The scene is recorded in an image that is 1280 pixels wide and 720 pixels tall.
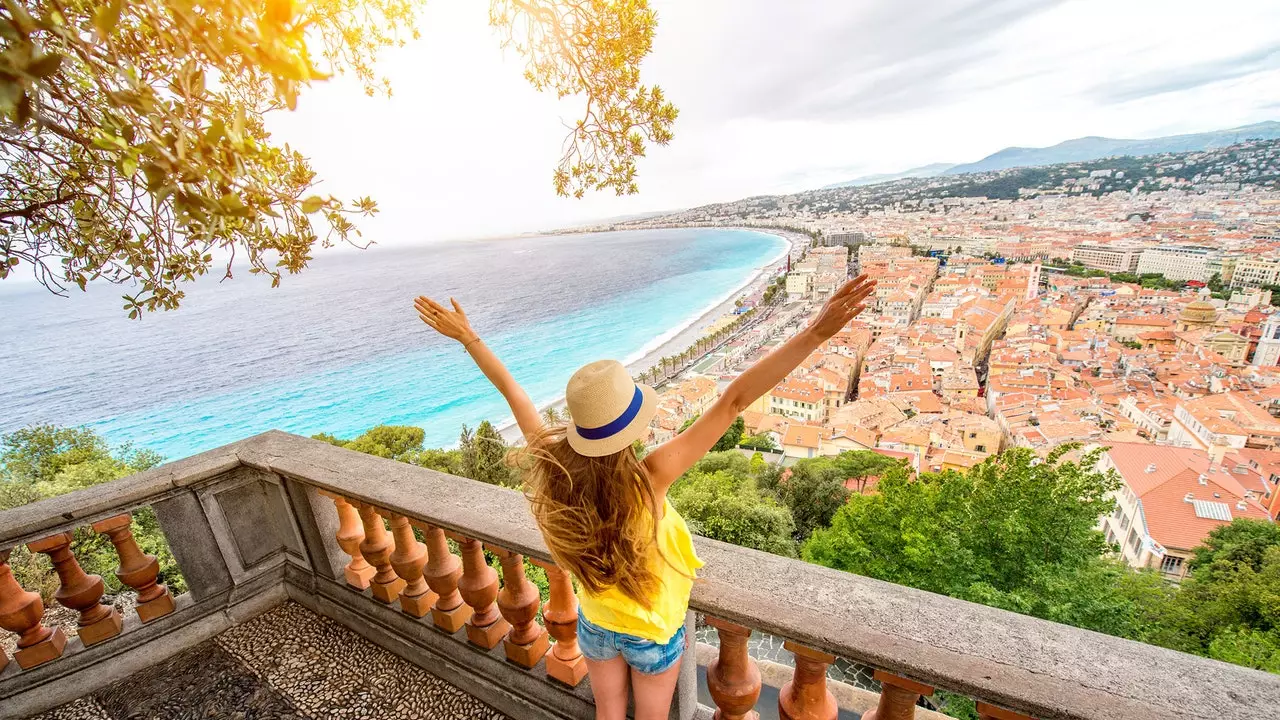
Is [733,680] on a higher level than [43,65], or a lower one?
lower

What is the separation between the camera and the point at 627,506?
1375 mm

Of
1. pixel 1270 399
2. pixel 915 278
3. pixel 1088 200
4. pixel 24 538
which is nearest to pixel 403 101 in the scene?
pixel 24 538

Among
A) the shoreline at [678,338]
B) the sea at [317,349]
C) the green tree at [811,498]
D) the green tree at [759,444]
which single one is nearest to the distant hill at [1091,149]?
the shoreline at [678,338]

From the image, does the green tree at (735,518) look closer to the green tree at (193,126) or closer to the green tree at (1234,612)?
the green tree at (1234,612)

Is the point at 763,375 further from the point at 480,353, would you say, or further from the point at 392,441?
the point at 392,441

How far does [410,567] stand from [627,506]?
1383mm

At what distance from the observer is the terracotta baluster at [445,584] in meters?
2.12

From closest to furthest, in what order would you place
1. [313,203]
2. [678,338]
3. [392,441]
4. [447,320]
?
[313,203]
[447,320]
[392,441]
[678,338]

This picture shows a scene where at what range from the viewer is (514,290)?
87.1 metres

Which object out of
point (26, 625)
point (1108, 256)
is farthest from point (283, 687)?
point (1108, 256)

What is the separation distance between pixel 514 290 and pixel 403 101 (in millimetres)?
85838

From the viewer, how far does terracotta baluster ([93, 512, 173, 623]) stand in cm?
238

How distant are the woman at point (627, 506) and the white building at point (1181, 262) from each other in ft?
282

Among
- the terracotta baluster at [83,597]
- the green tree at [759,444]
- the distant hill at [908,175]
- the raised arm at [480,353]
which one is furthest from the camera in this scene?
the distant hill at [908,175]
